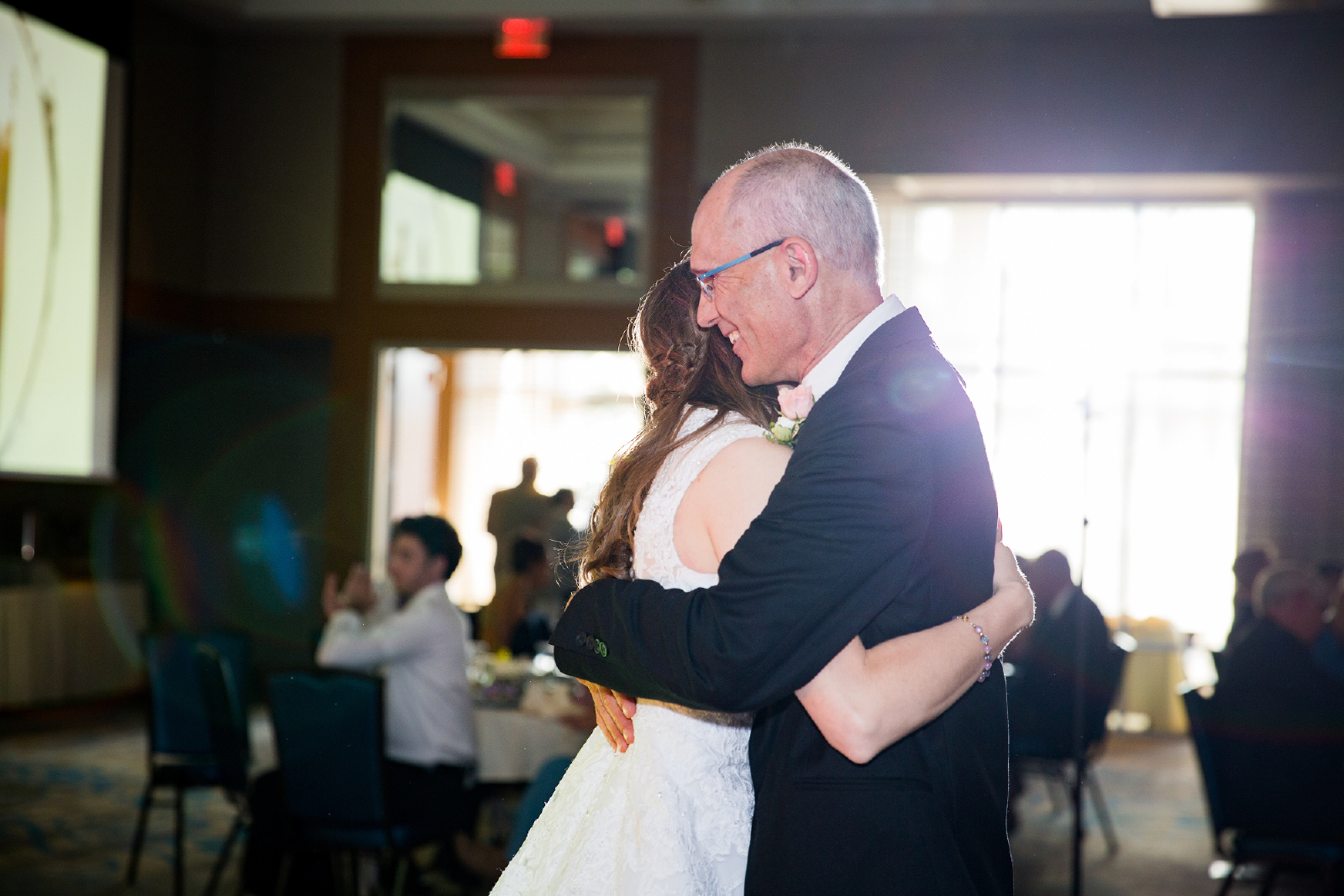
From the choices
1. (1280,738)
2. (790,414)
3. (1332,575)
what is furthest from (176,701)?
(1332,575)

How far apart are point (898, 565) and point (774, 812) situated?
0.29m

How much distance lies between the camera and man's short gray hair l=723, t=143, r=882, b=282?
48.2 inches

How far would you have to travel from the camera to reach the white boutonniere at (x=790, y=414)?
1.28 m

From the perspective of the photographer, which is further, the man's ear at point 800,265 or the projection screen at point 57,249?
the projection screen at point 57,249

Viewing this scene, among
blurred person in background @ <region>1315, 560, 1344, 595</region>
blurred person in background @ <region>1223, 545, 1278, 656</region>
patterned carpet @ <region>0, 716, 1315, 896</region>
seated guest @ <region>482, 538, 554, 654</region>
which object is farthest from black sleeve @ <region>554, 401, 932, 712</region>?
blurred person in background @ <region>1315, 560, 1344, 595</region>

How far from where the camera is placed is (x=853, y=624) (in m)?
1.08

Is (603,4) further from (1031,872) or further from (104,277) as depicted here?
(1031,872)

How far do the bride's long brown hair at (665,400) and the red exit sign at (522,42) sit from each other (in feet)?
25.2

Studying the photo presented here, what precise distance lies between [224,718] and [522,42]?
19.8 feet

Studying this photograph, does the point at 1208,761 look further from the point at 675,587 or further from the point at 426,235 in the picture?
the point at 426,235

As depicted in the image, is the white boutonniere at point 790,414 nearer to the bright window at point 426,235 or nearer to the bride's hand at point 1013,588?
the bride's hand at point 1013,588

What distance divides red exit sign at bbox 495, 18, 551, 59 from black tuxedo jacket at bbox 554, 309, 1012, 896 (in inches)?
321

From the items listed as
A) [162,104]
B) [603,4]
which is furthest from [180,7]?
[603,4]

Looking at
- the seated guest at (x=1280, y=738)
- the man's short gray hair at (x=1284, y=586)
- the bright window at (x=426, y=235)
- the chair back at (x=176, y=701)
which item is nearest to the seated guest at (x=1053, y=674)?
the man's short gray hair at (x=1284, y=586)
